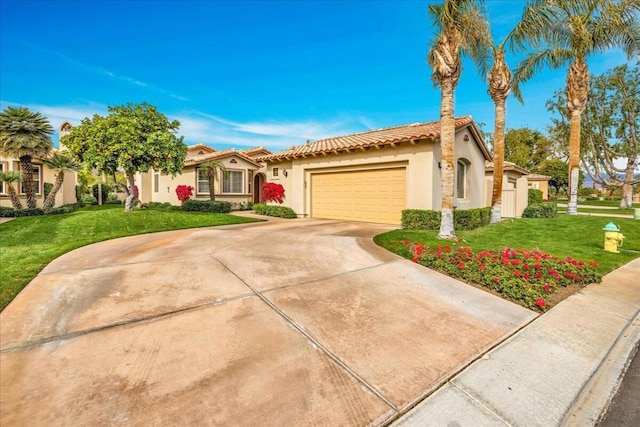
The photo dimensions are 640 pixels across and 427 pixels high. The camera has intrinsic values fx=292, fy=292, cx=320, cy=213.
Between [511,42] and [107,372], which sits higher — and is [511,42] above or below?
above

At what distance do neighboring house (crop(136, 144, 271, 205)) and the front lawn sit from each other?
14.7 m

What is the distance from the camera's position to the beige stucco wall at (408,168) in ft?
36.3

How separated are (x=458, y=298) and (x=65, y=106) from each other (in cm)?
2982

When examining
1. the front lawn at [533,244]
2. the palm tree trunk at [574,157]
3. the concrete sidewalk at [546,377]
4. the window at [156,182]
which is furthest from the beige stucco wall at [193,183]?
the palm tree trunk at [574,157]

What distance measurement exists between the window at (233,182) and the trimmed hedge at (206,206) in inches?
92.0

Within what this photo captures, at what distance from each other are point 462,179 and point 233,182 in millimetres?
14979

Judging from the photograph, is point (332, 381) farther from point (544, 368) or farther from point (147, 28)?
point (147, 28)

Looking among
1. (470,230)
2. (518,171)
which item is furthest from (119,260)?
(518,171)

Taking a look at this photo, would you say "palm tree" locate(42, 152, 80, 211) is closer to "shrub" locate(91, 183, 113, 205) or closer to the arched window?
"shrub" locate(91, 183, 113, 205)

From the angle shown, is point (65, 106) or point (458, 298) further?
point (65, 106)

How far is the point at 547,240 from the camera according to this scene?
9.09 m

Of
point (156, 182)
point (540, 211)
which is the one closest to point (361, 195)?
point (540, 211)

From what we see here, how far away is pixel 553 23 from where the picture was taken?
10812 millimetres

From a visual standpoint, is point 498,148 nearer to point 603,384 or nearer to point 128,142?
point 603,384
